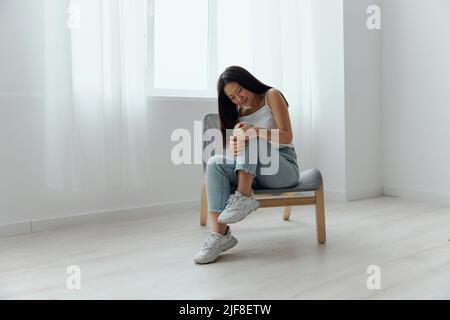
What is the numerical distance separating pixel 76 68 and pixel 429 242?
2.00 m

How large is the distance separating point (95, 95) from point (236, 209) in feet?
3.82

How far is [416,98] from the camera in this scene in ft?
10.6

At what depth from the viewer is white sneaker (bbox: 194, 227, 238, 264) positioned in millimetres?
1810

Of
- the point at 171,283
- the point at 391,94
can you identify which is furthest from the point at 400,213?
the point at 171,283

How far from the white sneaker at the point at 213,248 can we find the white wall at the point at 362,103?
5.44ft

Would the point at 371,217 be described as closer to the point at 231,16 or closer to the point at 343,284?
the point at 343,284

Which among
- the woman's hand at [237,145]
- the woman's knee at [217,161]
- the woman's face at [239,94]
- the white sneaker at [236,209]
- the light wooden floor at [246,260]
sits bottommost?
the light wooden floor at [246,260]

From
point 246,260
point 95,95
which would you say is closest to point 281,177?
point 246,260

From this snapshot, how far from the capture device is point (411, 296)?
1.41m

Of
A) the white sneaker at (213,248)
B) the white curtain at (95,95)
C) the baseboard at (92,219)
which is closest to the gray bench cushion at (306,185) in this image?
the white sneaker at (213,248)

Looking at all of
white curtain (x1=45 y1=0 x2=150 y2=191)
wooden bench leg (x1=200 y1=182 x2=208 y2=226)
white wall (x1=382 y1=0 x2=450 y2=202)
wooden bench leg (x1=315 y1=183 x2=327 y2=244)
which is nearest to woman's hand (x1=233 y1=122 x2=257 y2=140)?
wooden bench leg (x1=315 y1=183 x2=327 y2=244)

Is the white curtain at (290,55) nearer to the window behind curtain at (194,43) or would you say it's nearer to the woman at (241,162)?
the window behind curtain at (194,43)

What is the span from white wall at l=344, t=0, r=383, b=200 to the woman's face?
4.78 ft

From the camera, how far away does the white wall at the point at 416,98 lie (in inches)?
121
